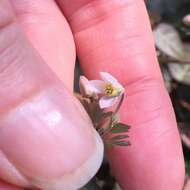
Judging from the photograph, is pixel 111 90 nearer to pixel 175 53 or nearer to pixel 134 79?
pixel 134 79

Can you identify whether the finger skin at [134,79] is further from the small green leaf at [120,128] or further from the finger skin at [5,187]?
the finger skin at [5,187]

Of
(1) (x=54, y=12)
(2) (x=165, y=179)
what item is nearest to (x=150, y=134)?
(2) (x=165, y=179)

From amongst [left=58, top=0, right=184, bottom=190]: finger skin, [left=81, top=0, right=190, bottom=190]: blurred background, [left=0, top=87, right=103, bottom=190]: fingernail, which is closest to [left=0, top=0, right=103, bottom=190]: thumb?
[left=0, top=87, right=103, bottom=190]: fingernail

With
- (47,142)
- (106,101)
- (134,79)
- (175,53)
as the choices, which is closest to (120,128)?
(106,101)

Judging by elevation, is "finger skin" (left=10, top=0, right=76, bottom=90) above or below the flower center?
above

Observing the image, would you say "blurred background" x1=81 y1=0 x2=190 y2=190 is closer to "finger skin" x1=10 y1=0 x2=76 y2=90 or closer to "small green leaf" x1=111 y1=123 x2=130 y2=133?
"finger skin" x1=10 y1=0 x2=76 y2=90

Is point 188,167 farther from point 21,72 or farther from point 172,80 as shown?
point 21,72

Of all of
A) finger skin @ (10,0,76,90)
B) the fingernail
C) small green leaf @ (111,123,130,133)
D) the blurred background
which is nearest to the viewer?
the fingernail
